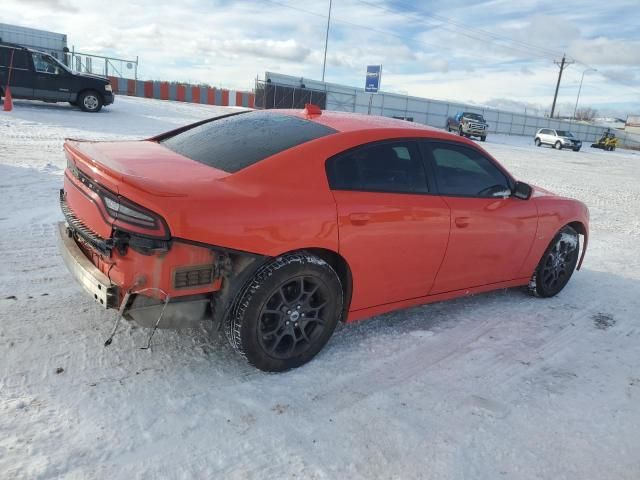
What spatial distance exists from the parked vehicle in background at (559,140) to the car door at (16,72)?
32.3 metres

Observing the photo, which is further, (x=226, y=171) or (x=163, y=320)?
(x=226, y=171)

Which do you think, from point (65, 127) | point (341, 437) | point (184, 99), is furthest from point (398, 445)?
point (184, 99)

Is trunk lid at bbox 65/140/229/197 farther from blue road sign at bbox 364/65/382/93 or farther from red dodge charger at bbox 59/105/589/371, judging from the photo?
blue road sign at bbox 364/65/382/93

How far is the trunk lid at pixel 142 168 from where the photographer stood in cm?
258

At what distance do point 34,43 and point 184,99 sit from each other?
34.2ft

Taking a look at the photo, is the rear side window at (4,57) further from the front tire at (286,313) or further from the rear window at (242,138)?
the front tire at (286,313)

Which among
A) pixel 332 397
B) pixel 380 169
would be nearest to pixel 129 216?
pixel 332 397

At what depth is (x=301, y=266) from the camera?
2.93 metres

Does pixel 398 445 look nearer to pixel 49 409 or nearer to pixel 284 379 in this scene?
pixel 284 379

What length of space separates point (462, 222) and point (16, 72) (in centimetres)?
1587

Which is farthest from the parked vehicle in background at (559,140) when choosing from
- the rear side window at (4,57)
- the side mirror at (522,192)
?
the side mirror at (522,192)

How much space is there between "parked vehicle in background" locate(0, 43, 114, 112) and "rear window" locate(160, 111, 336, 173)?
14050mm

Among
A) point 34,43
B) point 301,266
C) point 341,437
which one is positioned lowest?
point 341,437

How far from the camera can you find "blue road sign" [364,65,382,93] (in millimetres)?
30766
